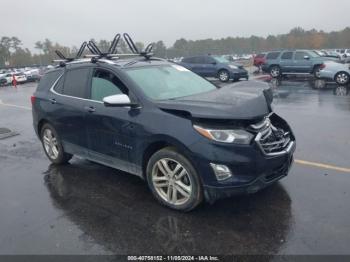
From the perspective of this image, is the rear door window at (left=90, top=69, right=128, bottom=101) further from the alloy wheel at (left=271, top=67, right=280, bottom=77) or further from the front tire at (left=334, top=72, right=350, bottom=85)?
the alloy wheel at (left=271, top=67, right=280, bottom=77)

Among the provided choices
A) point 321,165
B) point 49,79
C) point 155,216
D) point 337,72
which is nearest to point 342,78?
point 337,72

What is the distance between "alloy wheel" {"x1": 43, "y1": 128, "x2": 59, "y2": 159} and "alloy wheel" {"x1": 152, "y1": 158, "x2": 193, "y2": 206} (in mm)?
2510

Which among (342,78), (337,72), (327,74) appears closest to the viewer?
(342,78)

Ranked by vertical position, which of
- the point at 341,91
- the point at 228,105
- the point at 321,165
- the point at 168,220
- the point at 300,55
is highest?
the point at 300,55

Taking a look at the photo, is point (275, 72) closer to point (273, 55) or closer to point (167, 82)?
point (273, 55)

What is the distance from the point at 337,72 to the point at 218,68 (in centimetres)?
657

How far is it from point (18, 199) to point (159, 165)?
7.00ft

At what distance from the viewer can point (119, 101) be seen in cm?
429

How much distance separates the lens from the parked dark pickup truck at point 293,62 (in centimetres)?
2028

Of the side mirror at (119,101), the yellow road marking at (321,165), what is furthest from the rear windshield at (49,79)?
the yellow road marking at (321,165)

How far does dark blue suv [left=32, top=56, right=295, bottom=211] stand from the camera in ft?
12.4

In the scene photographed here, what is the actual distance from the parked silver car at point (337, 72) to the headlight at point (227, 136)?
1464 centimetres

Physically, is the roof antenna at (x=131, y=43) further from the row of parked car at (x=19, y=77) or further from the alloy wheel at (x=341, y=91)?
the row of parked car at (x=19, y=77)

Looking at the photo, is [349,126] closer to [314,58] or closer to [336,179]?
[336,179]
